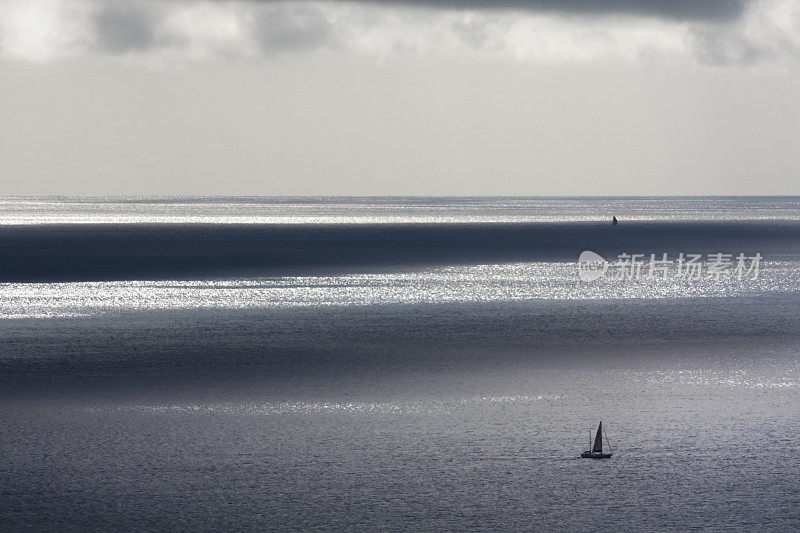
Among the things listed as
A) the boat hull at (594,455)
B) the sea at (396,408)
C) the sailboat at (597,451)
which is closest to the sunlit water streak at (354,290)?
the sea at (396,408)

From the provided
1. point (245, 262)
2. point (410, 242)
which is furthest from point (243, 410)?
point (410, 242)

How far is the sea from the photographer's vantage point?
75.3 ft

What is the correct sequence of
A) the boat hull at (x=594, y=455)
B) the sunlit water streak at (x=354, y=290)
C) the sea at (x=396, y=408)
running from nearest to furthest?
1. the sea at (x=396, y=408)
2. the boat hull at (x=594, y=455)
3. the sunlit water streak at (x=354, y=290)

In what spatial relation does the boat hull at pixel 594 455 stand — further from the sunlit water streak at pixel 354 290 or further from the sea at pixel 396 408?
the sunlit water streak at pixel 354 290

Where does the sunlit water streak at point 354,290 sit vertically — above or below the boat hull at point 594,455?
above

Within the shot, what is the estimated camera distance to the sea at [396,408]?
22.9 metres

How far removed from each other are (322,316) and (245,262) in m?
43.0

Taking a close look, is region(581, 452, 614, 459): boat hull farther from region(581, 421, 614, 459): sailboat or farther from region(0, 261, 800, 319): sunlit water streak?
region(0, 261, 800, 319): sunlit water streak

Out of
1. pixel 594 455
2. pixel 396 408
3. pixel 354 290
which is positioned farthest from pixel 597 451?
pixel 354 290

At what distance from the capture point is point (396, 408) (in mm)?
31719

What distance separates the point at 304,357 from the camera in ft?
137

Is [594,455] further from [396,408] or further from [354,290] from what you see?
[354,290]

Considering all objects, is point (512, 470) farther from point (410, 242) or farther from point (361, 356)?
point (410, 242)

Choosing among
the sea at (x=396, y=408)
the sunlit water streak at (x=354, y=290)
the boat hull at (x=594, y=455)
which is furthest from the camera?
the sunlit water streak at (x=354, y=290)
